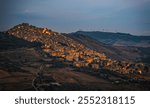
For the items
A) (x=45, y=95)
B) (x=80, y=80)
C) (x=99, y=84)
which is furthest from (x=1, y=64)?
(x=45, y=95)

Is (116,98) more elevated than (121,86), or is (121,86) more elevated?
(116,98)

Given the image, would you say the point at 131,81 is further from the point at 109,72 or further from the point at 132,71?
the point at 132,71

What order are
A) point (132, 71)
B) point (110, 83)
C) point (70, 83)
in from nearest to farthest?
1. point (70, 83)
2. point (110, 83)
3. point (132, 71)

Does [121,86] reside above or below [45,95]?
below

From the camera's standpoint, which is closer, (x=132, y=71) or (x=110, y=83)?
(x=110, y=83)

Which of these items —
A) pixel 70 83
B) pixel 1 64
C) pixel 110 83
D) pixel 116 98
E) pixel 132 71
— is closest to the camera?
pixel 116 98

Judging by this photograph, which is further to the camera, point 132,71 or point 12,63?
point 132,71

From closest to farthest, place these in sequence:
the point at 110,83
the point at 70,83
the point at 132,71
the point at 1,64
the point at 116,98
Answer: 1. the point at 116,98
2. the point at 70,83
3. the point at 110,83
4. the point at 1,64
5. the point at 132,71

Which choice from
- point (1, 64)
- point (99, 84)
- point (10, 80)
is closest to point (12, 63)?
point (1, 64)

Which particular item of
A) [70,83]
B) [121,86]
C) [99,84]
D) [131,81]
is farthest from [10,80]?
[131,81]

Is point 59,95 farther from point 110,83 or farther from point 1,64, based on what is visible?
point 1,64
